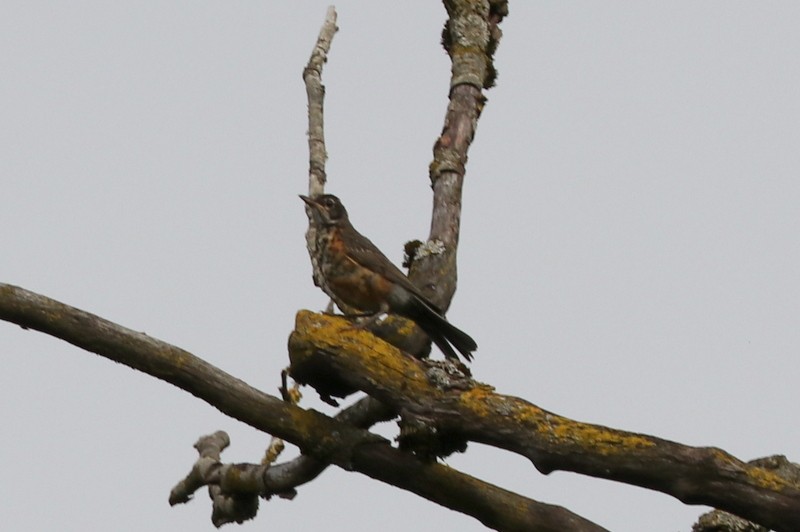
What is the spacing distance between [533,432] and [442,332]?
1.92m

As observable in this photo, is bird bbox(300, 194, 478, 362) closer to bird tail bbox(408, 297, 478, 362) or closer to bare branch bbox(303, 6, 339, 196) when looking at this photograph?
bird tail bbox(408, 297, 478, 362)

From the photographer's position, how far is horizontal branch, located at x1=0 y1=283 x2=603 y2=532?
4426mm

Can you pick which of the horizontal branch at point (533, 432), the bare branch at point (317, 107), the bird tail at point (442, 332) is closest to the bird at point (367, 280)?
the bird tail at point (442, 332)

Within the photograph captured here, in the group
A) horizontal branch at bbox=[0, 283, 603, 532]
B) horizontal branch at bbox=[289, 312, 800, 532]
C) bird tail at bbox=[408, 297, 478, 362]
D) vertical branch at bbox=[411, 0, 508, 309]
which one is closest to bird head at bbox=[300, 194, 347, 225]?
vertical branch at bbox=[411, 0, 508, 309]

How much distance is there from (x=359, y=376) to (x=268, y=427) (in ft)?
1.22

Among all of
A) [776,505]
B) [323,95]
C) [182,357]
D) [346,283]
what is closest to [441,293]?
[346,283]

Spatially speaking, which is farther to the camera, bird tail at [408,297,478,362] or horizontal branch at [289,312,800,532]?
bird tail at [408,297,478,362]

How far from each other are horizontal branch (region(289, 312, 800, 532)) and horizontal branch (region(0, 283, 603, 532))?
166 mm

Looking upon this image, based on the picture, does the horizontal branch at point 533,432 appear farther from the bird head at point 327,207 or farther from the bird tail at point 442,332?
the bird head at point 327,207

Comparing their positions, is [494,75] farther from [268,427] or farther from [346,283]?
[268,427]

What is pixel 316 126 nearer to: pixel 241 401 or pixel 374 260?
pixel 374 260

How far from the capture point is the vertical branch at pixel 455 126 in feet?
20.4

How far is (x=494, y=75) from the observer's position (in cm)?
763

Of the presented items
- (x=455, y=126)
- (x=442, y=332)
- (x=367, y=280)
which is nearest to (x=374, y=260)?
(x=367, y=280)
